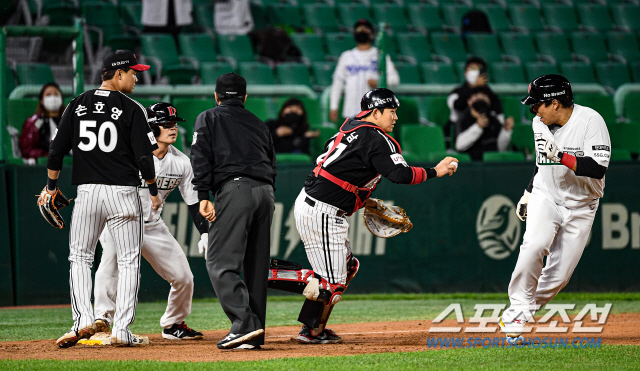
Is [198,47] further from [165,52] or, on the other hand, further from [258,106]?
[258,106]

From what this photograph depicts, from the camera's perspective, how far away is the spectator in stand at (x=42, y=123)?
945 centimetres

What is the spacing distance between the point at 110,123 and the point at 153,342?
5.93 feet

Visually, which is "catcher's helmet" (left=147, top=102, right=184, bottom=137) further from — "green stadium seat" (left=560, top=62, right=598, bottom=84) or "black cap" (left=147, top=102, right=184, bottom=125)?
"green stadium seat" (left=560, top=62, right=598, bottom=84)

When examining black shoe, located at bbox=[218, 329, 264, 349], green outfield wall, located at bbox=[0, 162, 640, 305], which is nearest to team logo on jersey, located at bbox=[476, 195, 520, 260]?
green outfield wall, located at bbox=[0, 162, 640, 305]

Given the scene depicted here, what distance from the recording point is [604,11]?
54.9 ft

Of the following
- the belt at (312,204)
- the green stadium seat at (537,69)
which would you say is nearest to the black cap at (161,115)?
the belt at (312,204)

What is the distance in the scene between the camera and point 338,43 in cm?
1441

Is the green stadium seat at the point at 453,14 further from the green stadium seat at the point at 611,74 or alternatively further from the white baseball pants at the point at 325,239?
the white baseball pants at the point at 325,239

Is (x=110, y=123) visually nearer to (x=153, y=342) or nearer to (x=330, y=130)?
(x=153, y=342)

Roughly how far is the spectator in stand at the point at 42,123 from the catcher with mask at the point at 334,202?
14.3ft

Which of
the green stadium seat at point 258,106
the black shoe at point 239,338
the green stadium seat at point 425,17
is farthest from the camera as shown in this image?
the green stadium seat at point 425,17

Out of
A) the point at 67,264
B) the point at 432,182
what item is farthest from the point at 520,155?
the point at 67,264

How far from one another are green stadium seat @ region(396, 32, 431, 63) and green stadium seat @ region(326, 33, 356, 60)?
3.12 feet

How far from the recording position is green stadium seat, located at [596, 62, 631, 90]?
14.6m
